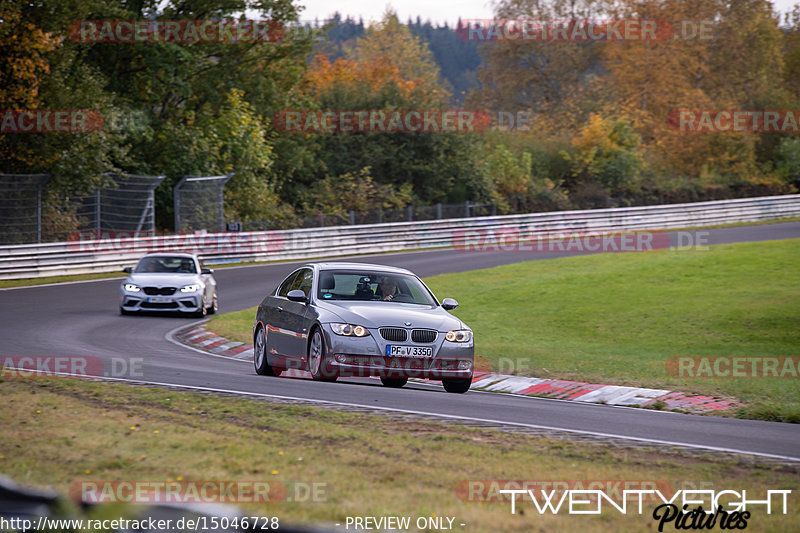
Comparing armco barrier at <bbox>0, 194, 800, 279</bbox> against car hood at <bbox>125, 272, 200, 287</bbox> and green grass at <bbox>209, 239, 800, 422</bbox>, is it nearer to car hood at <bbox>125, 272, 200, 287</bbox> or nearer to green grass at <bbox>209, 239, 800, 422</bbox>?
green grass at <bbox>209, 239, 800, 422</bbox>

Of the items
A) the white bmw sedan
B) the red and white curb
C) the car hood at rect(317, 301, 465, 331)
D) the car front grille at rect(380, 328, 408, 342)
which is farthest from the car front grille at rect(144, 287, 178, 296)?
the car front grille at rect(380, 328, 408, 342)

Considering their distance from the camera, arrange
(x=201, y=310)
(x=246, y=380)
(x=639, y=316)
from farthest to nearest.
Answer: (x=201, y=310)
(x=639, y=316)
(x=246, y=380)

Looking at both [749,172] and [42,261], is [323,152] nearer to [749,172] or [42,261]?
[42,261]

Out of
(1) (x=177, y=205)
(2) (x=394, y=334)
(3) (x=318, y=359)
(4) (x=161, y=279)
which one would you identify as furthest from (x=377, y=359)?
(1) (x=177, y=205)

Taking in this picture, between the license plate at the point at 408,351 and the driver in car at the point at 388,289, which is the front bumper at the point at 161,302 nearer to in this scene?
the driver in car at the point at 388,289

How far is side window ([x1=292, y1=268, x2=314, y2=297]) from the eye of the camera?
13.0 meters

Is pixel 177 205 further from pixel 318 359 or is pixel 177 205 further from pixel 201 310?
pixel 318 359

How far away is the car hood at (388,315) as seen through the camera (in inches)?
461

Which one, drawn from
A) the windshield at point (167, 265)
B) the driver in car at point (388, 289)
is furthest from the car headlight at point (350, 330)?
the windshield at point (167, 265)

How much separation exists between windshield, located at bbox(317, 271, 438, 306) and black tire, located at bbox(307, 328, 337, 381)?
655 mm

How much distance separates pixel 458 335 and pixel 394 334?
2.71 feet

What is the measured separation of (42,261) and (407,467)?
24786 millimetres

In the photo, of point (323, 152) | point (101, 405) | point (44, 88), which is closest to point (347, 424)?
point (101, 405)

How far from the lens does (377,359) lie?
1158 cm
